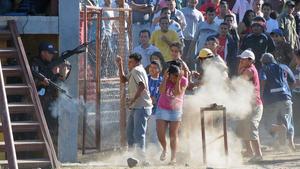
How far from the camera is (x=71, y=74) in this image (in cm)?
1498

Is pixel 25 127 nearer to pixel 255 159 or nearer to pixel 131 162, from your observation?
pixel 131 162

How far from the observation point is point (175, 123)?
575 inches

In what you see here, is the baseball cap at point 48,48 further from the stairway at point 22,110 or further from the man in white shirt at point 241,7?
the man in white shirt at point 241,7

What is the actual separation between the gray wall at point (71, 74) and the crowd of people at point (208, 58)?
78cm

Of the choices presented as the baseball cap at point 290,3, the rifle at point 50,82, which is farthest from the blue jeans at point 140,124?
the baseball cap at point 290,3

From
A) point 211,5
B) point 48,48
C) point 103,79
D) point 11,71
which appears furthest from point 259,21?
point 11,71

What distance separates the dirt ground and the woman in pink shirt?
1.54ft

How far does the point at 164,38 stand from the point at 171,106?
2.97 metres

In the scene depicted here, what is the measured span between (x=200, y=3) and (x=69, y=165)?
702 centimetres

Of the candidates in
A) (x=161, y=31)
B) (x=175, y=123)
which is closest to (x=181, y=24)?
(x=161, y=31)

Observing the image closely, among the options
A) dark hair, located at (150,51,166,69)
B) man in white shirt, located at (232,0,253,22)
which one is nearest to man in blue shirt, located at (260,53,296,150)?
dark hair, located at (150,51,166,69)

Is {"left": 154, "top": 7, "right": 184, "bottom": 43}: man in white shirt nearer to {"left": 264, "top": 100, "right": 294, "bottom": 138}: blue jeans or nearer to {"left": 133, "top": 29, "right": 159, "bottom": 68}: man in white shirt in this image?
{"left": 133, "top": 29, "right": 159, "bottom": 68}: man in white shirt

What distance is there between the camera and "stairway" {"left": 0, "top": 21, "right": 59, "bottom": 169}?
13.5 metres

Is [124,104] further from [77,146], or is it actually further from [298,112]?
[298,112]
